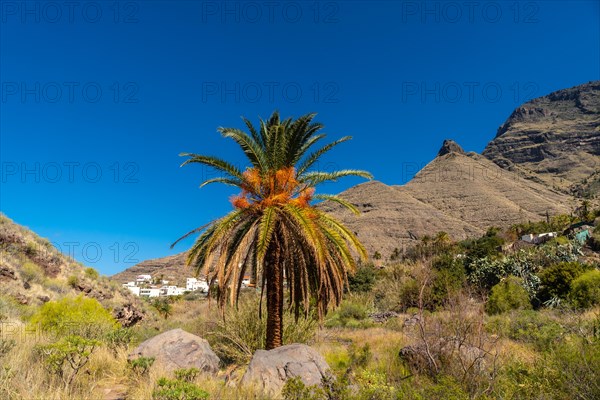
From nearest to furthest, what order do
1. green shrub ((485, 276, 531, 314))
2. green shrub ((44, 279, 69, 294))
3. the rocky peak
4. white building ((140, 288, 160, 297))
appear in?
green shrub ((44, 279, 69, 294)) < green shrub ((485, 276, 531, 314)) < white building ((140, 288, 160, 297)) < the rocky peak

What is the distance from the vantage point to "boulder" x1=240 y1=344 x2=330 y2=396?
7.45 meters

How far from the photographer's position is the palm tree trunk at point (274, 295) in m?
11.5

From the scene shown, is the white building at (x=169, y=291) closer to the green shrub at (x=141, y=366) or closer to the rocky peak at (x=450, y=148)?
the green shrub at (x=141, y=366)

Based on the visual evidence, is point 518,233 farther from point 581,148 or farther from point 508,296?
point 581,148

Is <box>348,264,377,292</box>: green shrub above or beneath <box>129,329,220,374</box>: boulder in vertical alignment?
above

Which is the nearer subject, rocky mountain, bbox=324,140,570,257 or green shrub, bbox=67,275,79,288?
green shrub, bbox=67,275,79,288

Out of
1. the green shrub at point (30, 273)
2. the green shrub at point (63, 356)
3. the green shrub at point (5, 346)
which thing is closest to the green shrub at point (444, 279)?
the green shrub at point (63, 356)

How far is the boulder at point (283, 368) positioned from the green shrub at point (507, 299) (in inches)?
721

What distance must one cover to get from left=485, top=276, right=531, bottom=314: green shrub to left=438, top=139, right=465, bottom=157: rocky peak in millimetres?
121626

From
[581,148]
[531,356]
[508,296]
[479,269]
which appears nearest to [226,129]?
[531,356]

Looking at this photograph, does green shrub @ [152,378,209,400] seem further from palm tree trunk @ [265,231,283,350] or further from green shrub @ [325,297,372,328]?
green shrub @ [325,297,372,328]

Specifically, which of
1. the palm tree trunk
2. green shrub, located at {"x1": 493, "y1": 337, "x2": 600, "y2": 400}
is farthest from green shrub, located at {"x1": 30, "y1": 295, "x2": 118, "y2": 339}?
green shrub, located at {"x1": 493, "y1": 337, "x2": 600, "y2": 400}

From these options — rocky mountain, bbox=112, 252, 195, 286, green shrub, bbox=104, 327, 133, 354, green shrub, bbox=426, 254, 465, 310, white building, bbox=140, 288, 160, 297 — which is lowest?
green shrub, bbox=104, 327, 133, 354

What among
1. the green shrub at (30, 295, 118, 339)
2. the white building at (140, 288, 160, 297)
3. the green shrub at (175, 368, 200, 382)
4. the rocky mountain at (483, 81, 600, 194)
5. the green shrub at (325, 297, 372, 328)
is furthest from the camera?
the rocky mountain at (483, 81, 600, 194)
